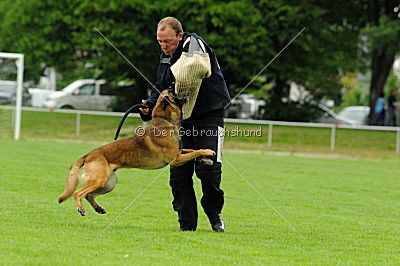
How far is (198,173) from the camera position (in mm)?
8070

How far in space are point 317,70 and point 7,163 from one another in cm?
1997

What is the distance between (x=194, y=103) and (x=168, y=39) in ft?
2.39

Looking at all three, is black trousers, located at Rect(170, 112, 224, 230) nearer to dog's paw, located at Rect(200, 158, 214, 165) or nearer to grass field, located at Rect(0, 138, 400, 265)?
dog's paw, located at Rect(200, 158, 214, 165)

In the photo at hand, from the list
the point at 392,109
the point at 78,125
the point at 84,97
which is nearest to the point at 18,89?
the point at 78,125

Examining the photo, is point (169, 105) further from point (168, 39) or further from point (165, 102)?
point (168, 39)

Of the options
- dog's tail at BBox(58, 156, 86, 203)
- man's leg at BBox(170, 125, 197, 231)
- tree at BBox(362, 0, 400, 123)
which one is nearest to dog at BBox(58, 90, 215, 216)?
dog's tail at BBox(58, 156, 86, 203)

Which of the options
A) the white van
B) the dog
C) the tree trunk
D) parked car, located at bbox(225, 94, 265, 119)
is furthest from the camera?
the white van

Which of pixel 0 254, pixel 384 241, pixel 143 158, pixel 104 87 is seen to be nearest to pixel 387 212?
pixel 384 241

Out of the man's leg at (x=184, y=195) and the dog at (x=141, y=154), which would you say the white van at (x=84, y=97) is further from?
the dog at (x=141, y=154)

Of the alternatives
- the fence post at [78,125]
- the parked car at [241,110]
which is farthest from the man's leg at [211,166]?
the parked car at [241,110]

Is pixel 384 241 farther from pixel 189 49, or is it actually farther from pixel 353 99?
pixel 353 99

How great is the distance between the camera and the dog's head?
25.7 feet

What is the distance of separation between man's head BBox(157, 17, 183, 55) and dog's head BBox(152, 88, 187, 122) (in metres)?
0.47

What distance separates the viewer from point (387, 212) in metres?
11.5
